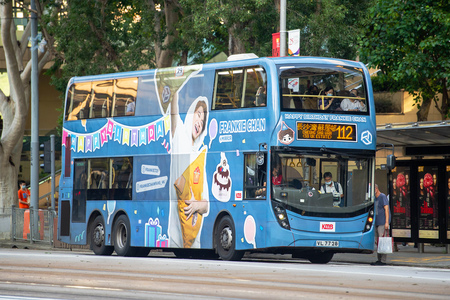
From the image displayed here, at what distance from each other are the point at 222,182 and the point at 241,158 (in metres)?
0.80

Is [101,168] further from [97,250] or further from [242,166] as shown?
[242,166]

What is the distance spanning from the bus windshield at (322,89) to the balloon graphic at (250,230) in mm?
2263

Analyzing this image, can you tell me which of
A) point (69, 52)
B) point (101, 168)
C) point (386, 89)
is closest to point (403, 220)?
point (101, 168)

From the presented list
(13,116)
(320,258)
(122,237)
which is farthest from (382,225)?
(13,116)

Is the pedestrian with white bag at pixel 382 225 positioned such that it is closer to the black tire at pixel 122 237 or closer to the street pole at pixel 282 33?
the street pole at pixel 282 33

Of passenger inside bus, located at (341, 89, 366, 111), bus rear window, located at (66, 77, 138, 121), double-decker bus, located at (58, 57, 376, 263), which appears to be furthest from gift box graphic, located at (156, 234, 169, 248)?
passenger inside bus, located at (341, 89, 366, 111)

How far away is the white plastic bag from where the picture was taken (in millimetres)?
18500

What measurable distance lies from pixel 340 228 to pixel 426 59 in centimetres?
883

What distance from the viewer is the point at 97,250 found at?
73.6 feet

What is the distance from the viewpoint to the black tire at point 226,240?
17966 millimetres

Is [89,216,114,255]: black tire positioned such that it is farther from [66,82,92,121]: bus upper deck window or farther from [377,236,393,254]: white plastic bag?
[377,236,393,254]: white plastic bag

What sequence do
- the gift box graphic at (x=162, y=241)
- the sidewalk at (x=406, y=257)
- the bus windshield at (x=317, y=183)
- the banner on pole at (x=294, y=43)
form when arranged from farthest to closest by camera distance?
the banner on pole at (x=294, y=43), the gift box graphic at (x=162, y=241), the sidewalk at (x=406, y=257), the bus windshield at (x=317, y=183)

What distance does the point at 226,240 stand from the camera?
1828 centimetres

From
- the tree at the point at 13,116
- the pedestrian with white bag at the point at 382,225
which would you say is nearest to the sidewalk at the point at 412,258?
the pedestrian with white bag at the point at 382,225
